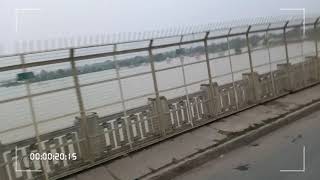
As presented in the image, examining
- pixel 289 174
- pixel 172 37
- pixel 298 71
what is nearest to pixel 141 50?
pixel 172 37

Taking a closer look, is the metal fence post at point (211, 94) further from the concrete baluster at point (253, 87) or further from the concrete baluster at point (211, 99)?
the concrete baluster at point (253, 87)

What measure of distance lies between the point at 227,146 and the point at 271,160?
1.11 m

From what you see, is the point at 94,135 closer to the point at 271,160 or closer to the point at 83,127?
the point at 83,127

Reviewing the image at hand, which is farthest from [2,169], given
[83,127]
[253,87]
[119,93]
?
[253,87]

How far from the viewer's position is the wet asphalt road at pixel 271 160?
548 centimetres

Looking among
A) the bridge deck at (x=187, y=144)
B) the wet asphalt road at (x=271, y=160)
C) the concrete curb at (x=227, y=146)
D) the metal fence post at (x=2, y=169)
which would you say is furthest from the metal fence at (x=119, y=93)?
the wet asphalt road at (x=271, y=160)

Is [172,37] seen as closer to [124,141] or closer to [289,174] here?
[124,141]

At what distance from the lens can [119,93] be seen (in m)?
7.18

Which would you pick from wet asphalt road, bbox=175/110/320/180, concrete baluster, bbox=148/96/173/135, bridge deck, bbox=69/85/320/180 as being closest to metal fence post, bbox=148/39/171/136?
concrete baluster, bbox=148/96/173/135

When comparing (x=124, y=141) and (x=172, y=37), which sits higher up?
(x=172, y=37)

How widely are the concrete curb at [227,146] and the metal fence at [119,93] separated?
125 centimetres

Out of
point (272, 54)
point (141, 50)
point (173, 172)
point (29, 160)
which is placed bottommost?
point (173, 172)

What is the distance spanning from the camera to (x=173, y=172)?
612cm

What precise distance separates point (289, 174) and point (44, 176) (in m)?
3.95
